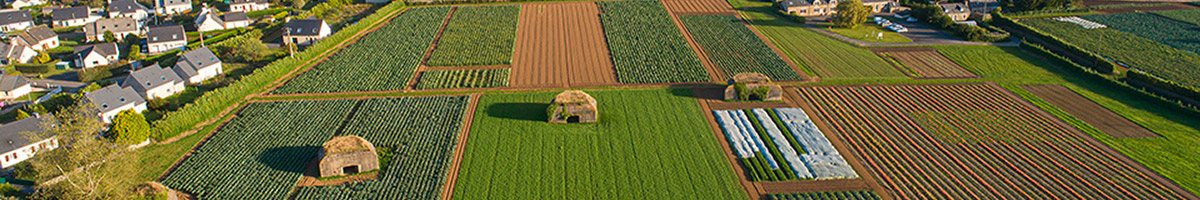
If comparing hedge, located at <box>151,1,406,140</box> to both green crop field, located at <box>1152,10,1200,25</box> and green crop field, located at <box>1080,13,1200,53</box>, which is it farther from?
green crop field, located at <box>1152,10,1200,25</box>

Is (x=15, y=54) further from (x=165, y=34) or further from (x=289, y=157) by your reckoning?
(x=289, y=157)

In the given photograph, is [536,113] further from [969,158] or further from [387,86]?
[969,158]

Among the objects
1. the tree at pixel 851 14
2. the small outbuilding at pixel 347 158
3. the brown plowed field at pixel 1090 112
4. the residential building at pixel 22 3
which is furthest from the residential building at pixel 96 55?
the brown plowed field at pixel 1090 112

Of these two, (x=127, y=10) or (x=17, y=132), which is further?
(x=127, y=10)

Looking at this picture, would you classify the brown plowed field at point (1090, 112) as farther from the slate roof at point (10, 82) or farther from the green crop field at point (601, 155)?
the slate roof at point (10, 82)

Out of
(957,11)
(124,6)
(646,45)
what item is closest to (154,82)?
(646,45)

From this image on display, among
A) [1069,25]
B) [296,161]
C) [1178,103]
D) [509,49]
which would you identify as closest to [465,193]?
[296,161]
